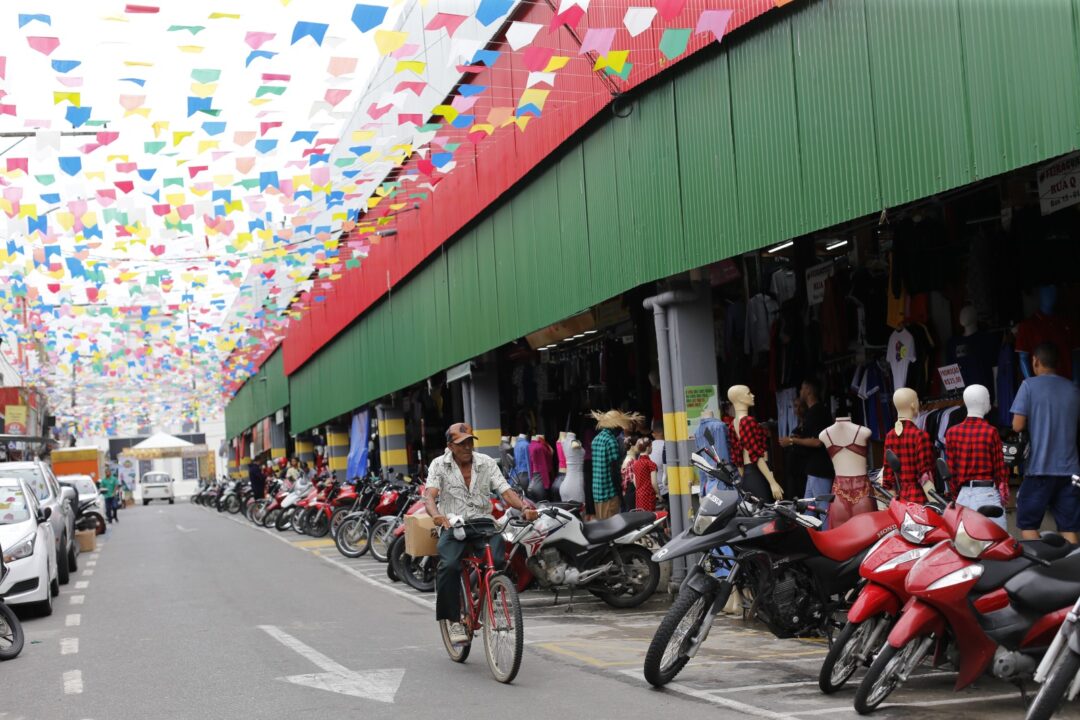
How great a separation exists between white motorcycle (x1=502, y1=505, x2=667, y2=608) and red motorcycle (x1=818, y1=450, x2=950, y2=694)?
4.85 m

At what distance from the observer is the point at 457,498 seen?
9.34 metres

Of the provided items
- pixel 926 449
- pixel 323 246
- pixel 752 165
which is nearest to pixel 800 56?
pixel 752 165

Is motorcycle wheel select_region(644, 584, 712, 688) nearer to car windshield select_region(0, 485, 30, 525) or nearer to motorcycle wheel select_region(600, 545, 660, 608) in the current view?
motorcycle wheel select_region(600, 545, 660, 608)

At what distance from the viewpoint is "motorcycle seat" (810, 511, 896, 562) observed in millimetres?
8305

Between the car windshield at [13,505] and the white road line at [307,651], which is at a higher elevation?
the car windshield at [13,505]

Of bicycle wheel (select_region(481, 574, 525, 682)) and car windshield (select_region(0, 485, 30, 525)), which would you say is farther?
car windshield (select_region(0, 485, 30, 525))

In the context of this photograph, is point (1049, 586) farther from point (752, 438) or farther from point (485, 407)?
point (485, 407)

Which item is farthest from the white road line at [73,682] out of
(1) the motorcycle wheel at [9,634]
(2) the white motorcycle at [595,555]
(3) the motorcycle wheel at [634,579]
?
(3) the motorcycle wheel at [634,579]

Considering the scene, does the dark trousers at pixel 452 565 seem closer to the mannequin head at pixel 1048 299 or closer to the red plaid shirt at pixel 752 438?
the red plaid shirt at pixel 752 438

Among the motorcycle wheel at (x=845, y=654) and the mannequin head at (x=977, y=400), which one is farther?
the mannequin head at (x=977, y=400)

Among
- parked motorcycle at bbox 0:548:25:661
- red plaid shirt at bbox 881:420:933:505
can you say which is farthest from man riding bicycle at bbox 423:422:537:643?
parked motorcycle at bbox 0:548:25:661

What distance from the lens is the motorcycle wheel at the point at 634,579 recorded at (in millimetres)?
12289

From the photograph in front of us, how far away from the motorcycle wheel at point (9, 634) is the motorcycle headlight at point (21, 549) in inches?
109

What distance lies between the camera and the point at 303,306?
129ft
